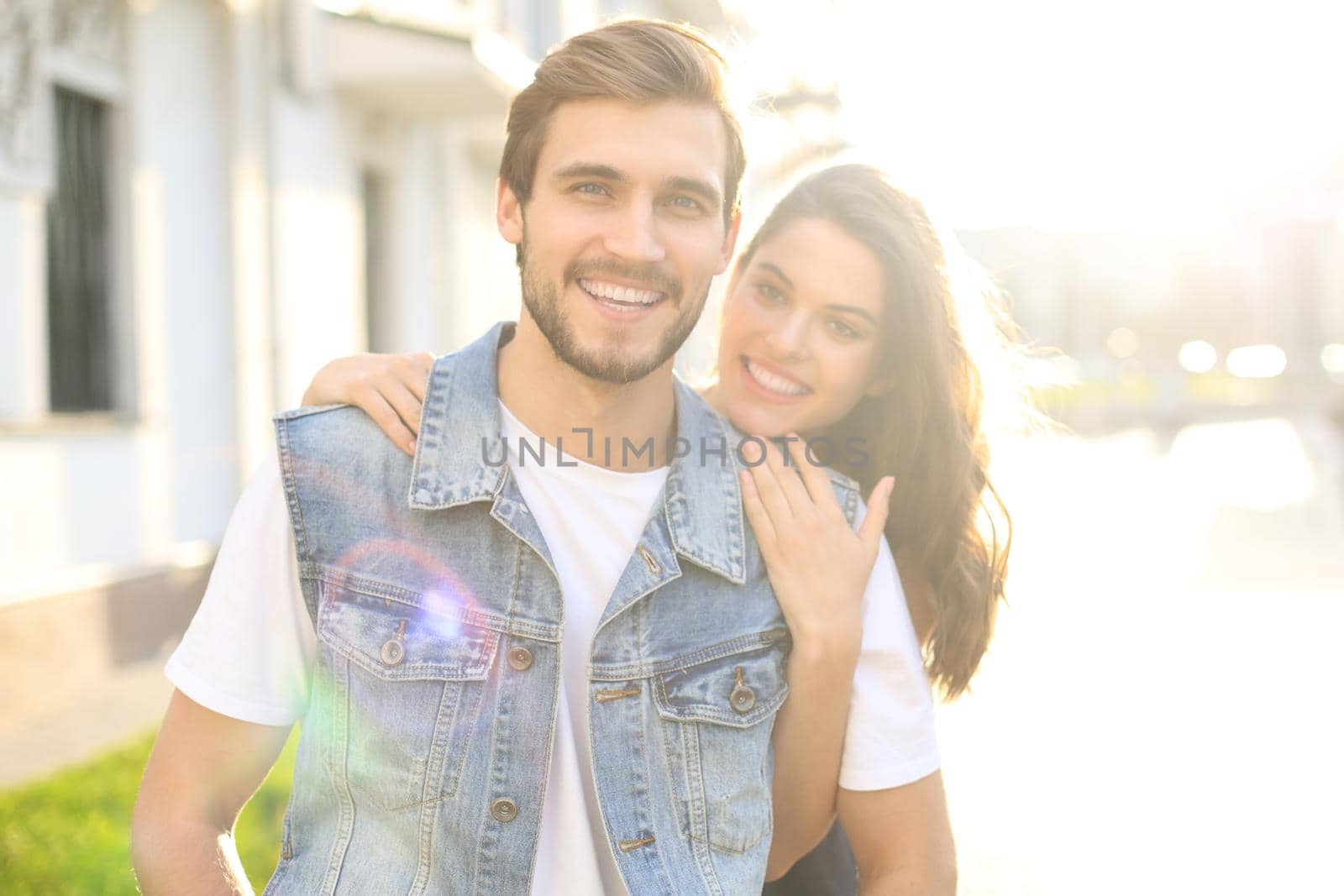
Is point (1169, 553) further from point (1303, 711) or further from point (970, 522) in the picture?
point (970, 522)

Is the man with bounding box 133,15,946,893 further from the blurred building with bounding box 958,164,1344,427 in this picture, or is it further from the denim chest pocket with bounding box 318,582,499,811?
the blurred building with bounding box 958,164,1344,427

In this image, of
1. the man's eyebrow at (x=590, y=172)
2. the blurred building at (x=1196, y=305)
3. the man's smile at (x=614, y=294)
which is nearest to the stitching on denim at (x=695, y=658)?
the man's smile at (x=614, y=294)

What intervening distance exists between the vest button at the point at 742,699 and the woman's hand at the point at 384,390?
710mm

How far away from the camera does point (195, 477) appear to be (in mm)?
7465

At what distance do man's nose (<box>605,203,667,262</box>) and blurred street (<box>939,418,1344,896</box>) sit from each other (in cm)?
144

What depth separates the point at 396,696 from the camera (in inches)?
81.2

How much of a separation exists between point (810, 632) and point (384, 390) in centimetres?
89

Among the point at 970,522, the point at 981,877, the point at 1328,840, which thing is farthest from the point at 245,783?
the point at 1328,840

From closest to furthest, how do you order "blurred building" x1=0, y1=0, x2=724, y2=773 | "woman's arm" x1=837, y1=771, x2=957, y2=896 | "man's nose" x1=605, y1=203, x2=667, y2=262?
"man's nose" x1=605, y1=203, x2=667, y2=262 < "woman's arm" x1=837, y1=771, x2=957, y2=896 < "blurred building" x1=0, y1=0, x2=724, y2=773

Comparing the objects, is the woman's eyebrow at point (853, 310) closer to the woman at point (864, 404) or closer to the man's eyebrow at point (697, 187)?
the woman at point (864, 404)

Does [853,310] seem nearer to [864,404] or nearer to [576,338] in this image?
[864,404]

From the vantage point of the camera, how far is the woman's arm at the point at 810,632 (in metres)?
2.33

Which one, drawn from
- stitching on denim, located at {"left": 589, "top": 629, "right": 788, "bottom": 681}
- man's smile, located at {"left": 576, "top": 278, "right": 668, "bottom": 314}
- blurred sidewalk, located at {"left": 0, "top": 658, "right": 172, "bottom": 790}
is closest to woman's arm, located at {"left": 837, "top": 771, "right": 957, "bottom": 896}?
stitching on denim, located at {"left": 589, "top": 629, "right": 788, "bottom": 681}

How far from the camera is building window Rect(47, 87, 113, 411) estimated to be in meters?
6.54
